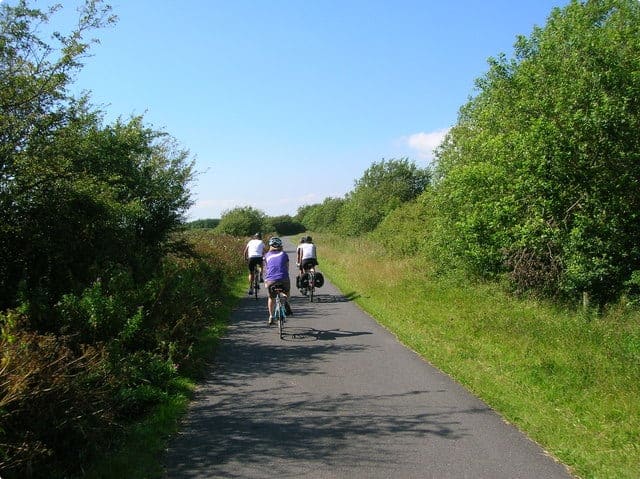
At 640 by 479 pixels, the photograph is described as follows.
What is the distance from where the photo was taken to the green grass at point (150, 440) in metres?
4.25

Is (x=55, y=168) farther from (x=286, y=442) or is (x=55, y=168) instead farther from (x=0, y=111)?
(x=286, y=442)

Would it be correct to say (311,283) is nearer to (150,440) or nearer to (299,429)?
(299,429)

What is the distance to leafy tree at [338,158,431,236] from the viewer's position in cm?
4475

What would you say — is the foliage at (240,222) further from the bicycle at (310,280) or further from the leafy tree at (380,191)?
the bicycle at (310,280)

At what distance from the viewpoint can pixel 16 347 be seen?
4.14 meters

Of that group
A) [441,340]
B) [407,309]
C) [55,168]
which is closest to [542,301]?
[407,309]

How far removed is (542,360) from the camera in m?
7.79

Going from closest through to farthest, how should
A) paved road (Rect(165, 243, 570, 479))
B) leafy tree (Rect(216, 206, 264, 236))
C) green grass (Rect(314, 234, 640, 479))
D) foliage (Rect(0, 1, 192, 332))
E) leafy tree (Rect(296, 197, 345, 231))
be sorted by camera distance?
paved road (Rect(165, 243, 570, 479)) < green grass (Rect(314, 234, 640, 479)) < foliage (Rect(0, 1, 192, 332)) < leafy tree (Rect(216, 206, 264, 236)) < leafy tree (Rect(296, 197, 345, 231))

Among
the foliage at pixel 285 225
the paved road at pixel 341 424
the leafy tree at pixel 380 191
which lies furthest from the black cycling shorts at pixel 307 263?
the foliage at pixel 285 225

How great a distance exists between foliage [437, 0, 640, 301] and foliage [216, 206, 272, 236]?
30.9 metres

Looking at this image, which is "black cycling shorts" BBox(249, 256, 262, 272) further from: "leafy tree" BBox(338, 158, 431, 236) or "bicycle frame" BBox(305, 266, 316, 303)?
"leafy tree" BBox(338, 158, 431, 236)

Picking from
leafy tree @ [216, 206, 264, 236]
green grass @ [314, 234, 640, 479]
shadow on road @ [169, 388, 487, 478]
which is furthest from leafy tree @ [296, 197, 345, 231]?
shadow on road @ [169, 388, 487, 478]

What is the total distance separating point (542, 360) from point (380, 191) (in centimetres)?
4056

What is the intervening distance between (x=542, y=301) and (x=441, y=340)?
19.2ft
